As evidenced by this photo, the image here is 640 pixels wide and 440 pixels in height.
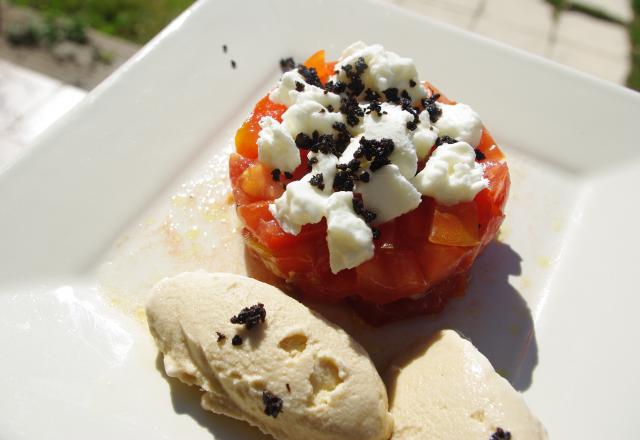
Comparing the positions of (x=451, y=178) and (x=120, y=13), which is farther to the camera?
(x=120, y=13)

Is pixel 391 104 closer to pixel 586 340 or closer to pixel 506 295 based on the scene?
pixel 506 295

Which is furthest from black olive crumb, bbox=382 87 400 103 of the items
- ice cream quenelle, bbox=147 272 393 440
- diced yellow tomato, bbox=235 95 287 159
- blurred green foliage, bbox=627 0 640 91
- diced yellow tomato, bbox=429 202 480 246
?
blurred green foliage, bbox=627 0 640 91

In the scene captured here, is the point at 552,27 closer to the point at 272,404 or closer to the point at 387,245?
the point at 387,245

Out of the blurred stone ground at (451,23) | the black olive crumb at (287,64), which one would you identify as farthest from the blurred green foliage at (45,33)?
the black olive crumb at (287,64)

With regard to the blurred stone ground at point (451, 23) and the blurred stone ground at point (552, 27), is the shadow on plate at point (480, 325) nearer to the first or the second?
the blurred stone ground at point (451, 23)

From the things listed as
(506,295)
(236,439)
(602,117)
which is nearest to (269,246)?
(236,439)

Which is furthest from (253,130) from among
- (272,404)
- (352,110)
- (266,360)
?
(272,404)

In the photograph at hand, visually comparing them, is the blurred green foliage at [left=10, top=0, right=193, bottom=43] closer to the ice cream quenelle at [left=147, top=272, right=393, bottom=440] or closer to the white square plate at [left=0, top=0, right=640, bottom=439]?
the white square plate at [left=0, top=0, right=640, bottom=439]
